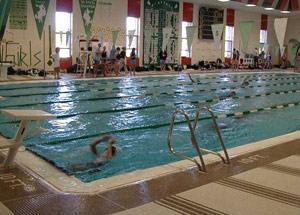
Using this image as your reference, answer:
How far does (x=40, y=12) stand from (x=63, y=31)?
1588mm

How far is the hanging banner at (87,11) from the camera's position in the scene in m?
20.8

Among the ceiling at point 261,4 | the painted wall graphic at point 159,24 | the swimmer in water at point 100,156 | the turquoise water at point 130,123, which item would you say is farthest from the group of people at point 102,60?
the swimmer in water at point 100,156

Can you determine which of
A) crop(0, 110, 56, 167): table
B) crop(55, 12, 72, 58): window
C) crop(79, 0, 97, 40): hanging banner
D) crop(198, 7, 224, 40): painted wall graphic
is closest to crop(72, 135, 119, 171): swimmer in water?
crop(0, 110, 56, 167): table

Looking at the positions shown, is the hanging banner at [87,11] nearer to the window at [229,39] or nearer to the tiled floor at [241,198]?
the window at [229,39]

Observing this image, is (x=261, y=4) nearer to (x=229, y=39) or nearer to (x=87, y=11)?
(x=229, y=39)

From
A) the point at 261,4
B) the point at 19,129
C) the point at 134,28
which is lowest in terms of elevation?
the point at 19,129

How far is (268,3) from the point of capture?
25.3 meters

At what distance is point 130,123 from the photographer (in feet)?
→ 24.0

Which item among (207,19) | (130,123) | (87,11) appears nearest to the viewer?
(130,123)

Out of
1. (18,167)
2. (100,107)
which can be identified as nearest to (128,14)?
(100,107)

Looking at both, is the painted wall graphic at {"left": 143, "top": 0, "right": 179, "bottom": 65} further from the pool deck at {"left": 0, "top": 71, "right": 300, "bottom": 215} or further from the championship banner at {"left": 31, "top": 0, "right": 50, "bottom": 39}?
the pool deck at {"left": 0, "top": 71, "right": 300, "bottom": 215}

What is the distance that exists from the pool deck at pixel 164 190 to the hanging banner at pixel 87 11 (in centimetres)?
1716

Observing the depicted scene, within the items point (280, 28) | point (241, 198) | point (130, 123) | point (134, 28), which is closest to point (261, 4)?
point (134, 28)

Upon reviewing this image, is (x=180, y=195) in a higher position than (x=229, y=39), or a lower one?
lower
